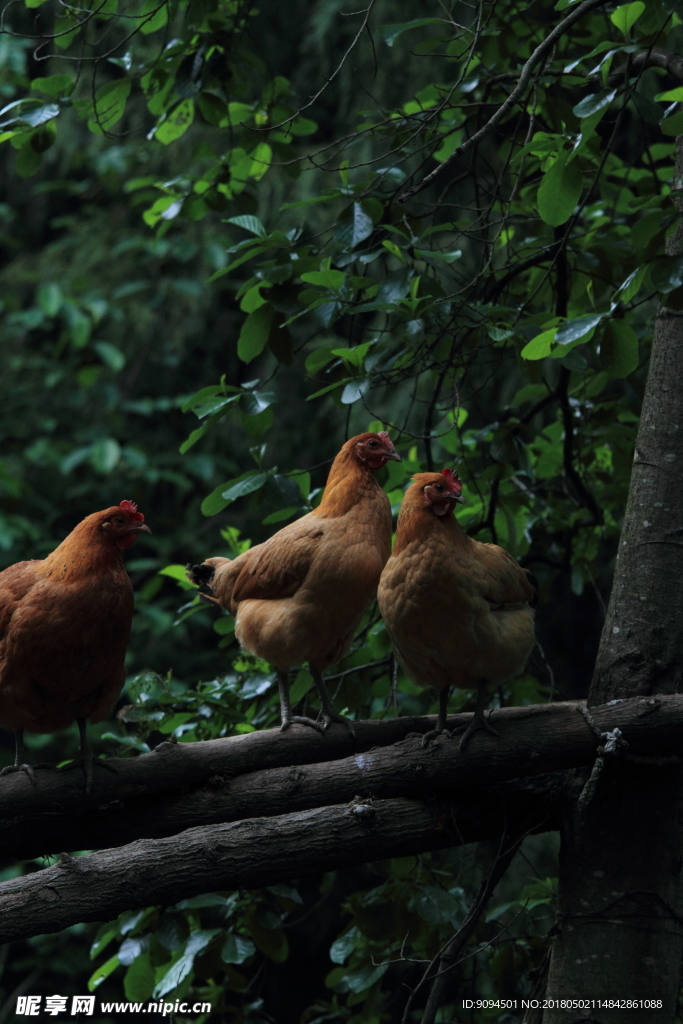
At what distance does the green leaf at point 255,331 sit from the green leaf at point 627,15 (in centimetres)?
118

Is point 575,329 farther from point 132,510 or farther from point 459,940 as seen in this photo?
point 459,940

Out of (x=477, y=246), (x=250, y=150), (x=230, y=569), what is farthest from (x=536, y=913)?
(x=477, y=246)

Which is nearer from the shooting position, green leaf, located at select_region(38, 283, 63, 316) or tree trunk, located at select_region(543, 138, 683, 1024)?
tree trunk, located at select_region(543, 138, 683, 1024)

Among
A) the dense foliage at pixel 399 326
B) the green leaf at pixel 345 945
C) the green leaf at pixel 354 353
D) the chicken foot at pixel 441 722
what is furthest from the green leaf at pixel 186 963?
the green leaf at pixel 354 353

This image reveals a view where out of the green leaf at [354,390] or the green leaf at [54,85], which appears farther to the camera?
the green leaf at [54,85]

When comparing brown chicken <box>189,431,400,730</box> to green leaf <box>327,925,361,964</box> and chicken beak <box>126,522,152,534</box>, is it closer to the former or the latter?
chicken beak <box>126,522,152,534</box>

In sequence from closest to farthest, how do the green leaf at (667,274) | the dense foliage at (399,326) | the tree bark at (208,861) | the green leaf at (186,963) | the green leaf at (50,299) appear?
the green leaf at (667,274) → the tree bark at (208,861) → the green leaf at (186,963) → the dense foliage at (399,326) → the green leaf at (50,299)

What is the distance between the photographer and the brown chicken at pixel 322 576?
2467mm

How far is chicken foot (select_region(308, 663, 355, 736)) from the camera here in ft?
8.18

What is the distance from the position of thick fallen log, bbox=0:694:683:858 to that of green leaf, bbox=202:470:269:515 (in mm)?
673

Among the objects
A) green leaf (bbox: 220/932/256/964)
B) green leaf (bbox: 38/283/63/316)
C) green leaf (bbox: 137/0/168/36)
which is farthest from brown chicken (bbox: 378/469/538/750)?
green leaf (bbox: 38/283/63/316)

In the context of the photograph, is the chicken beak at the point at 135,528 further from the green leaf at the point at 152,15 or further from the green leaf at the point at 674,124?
the green leaf at the point at 674,124

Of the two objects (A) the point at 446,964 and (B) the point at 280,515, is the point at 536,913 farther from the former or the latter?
(B) the point at 280,515

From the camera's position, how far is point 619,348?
2.22 m
